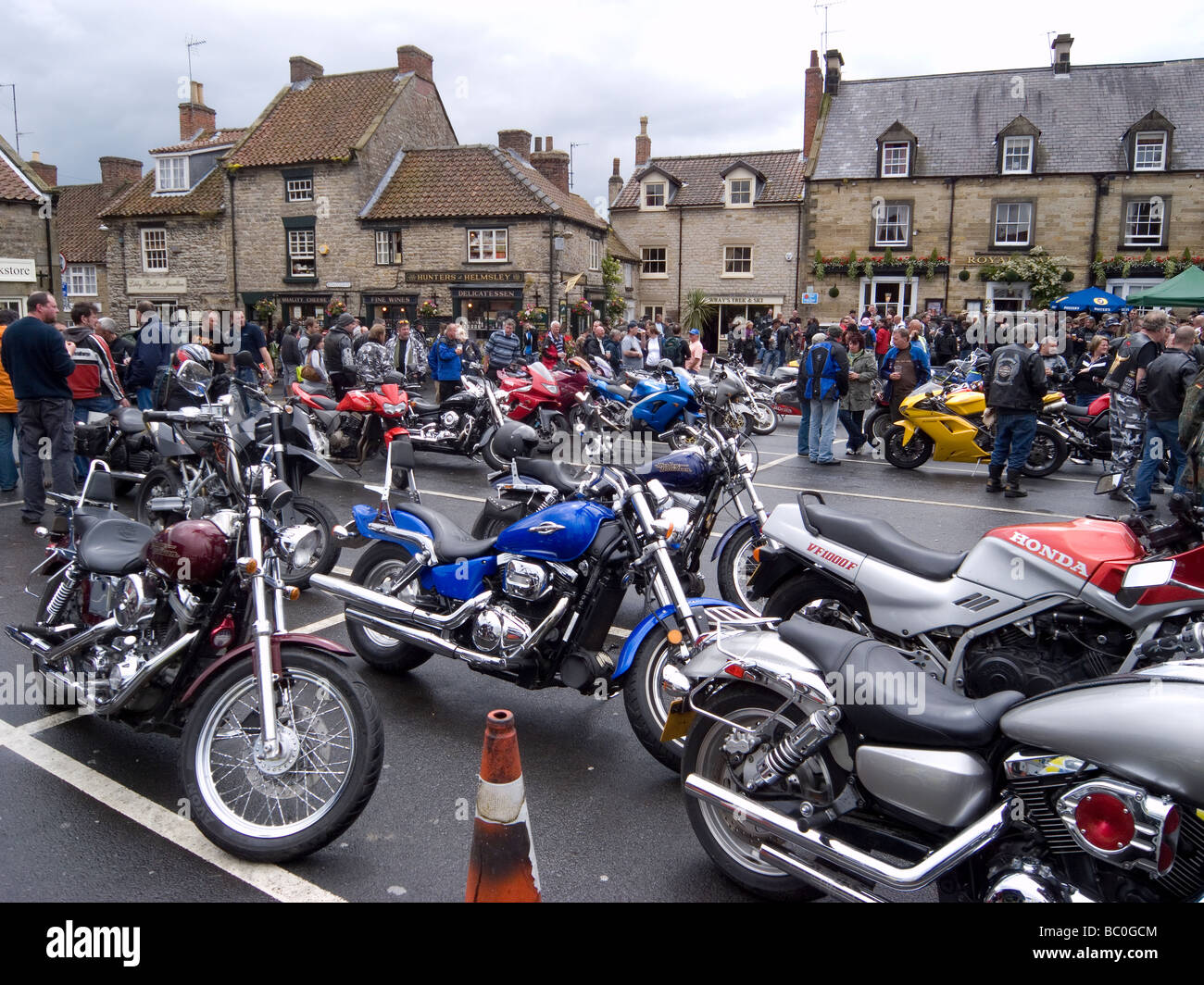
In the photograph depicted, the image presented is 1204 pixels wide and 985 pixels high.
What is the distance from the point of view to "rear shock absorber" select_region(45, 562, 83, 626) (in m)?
4.27

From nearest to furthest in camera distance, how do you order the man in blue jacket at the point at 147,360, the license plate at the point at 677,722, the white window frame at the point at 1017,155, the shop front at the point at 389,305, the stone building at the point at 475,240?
the license plate at the point at 677,722 < the man in blue jacket at the point at 147,360 < the stone building at the point at 475,240 < the shop front at the point at 389,305 < the white window frame at the point at 1017,155

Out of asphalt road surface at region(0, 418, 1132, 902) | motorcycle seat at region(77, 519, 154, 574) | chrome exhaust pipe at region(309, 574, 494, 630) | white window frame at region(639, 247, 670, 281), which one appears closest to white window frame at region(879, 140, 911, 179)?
white window frame at region(639, 247, 670, 281)

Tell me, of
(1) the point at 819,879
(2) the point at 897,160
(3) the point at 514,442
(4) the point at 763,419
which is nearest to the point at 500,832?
(1) the point at 819,879

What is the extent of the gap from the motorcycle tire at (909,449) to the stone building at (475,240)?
19207 mm

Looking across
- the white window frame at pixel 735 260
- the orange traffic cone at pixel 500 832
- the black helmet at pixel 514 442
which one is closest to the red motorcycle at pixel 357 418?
the black helmet at pixel 514 442

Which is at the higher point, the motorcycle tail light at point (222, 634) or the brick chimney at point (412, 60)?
the brick chimney at point (412, 60)

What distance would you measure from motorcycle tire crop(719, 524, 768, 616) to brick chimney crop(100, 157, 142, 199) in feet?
147

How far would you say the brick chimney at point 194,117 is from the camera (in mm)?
38125

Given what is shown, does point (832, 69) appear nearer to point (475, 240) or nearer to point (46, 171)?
point (475, 240)

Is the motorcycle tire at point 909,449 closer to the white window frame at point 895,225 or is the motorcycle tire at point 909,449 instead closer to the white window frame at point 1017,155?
the white window frame at point 895,225

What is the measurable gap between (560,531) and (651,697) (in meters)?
0.82

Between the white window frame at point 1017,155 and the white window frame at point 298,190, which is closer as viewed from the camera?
the white window frame at point 298,190
